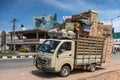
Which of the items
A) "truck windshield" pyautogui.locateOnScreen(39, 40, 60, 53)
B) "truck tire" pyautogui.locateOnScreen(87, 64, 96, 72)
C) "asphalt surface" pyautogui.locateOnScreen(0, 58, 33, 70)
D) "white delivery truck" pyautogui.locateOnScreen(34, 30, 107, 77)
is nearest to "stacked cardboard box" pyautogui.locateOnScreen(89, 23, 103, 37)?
"white delivery truck" pyautogui.locateOnScreen(34, 30, 107, 77)

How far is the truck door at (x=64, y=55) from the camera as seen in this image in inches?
471

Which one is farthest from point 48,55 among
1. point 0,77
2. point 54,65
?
point 0,77

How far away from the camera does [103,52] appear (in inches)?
618

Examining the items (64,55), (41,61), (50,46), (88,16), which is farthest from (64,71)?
(88,16)

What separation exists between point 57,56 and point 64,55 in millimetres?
544

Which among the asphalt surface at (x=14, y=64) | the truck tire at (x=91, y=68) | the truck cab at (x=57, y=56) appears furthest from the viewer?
the asphalt surface at (x=14, y=64)

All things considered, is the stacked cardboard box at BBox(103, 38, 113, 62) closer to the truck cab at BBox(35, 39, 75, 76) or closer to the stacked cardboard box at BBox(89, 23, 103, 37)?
the stacked cardboard box at BBox(89, 23, 103, 37)

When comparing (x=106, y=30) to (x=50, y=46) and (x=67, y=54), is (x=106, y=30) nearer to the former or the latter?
(x=67, y=54)

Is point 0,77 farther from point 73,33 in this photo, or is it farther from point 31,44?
point 31,44

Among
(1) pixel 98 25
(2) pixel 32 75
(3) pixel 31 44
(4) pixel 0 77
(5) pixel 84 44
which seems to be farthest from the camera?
(3) pixel 31 44

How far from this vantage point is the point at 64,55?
12266mm

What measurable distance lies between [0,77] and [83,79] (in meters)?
4.19

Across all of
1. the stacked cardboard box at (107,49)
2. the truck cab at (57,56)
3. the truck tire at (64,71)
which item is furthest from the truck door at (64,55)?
the stacked cardboard box at (107,49)

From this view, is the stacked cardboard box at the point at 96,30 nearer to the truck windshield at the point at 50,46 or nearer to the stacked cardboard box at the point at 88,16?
the stacked cardboard box at the point at 88,16
